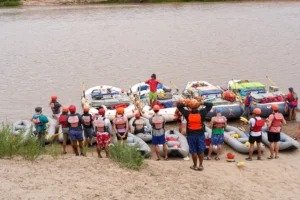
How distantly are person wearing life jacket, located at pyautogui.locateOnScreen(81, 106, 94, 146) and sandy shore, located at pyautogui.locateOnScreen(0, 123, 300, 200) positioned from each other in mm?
1670

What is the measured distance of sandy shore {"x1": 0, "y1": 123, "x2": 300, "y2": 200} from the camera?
21.0ft

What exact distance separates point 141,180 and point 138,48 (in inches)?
788

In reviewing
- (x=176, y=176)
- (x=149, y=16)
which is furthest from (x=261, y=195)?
(x=149, y=16)

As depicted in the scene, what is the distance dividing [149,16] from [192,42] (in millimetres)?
11886

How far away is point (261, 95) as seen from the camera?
1394cm

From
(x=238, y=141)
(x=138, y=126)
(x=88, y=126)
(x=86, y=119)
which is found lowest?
(x=238, y=141)

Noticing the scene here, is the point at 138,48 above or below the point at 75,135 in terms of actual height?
above

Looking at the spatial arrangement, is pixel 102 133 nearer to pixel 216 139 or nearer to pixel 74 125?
pixel 74 125

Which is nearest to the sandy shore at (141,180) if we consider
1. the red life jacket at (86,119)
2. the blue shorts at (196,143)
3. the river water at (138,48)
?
the blue shorts at (196,143)

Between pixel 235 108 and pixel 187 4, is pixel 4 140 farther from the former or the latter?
pixel 187 4

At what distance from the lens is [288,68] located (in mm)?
20688

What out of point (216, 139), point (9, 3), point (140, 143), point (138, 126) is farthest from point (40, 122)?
point (9, 3)

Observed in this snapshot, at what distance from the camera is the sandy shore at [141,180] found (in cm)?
639

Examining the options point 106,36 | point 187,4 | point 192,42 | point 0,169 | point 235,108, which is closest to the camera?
point 0,169
